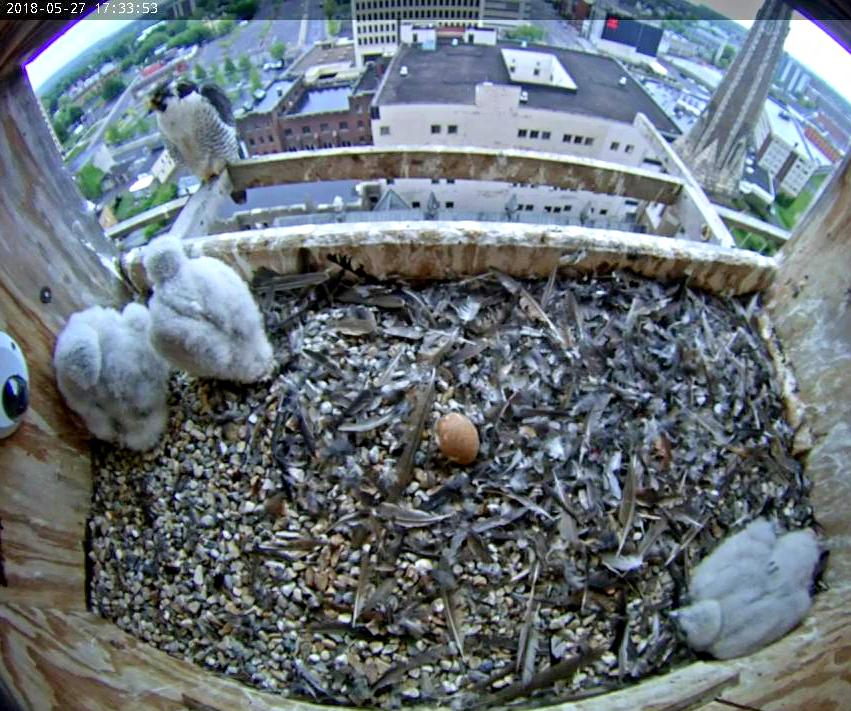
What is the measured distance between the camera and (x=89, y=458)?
3.78 ft

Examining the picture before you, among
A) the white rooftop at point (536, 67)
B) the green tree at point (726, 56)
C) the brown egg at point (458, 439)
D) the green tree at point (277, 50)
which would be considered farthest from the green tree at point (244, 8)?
the brown egg at point (458, 439)

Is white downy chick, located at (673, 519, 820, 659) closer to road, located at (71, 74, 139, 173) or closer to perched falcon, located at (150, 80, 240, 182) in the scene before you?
perched falcon, located at (150, 80, 240, 182)

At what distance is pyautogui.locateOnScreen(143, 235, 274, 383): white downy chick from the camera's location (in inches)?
37.4

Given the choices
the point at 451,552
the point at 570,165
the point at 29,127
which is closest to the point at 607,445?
the point at 451,552

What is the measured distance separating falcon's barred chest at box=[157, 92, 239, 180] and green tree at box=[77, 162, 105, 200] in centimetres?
171

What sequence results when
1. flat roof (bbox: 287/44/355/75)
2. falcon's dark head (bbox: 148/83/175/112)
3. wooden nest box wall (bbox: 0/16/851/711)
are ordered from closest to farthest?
Answer: wooden nest box wall (bbox: 0/16/851/711) → falcon's dark head (bbox: 148/83/175/112) → flat roof (bbox: 287/44/355/75)

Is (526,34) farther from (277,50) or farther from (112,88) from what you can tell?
(112,88)

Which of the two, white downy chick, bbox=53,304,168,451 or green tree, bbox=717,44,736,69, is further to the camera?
green tree, bbox=717,44,736,69

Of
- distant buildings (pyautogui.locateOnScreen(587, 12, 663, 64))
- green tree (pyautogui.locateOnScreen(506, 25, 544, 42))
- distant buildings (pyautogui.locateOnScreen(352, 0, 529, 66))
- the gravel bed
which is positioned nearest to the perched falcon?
the gravel bed

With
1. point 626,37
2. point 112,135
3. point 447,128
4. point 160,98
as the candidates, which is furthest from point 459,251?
point 626,37

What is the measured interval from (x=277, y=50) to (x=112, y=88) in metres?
1.73

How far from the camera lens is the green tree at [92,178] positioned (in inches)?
116

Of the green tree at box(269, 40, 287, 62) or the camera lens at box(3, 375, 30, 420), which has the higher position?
the camera lens at box(3, 375, 30, 420)

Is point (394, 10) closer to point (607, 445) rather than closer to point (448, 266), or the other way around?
point (448, 266)
